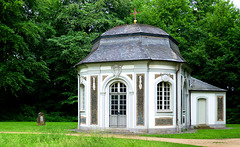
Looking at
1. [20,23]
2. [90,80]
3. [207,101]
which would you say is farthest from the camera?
[20,23]

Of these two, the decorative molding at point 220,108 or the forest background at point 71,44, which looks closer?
the decorative molding at point 220,108

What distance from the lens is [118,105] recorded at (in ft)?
63.9

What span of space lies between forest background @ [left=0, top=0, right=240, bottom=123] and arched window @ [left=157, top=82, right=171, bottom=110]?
42.4 ft

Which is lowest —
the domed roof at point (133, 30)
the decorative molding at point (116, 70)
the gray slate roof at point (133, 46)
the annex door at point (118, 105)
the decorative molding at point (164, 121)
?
the decorative molding at point (164, 121)

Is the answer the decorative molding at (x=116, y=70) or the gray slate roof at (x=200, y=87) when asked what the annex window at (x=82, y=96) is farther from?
the gray slate roof at (x=200, y=87)

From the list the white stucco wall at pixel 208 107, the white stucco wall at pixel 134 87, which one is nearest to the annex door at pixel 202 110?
the white stucco wall at pixel 208 107

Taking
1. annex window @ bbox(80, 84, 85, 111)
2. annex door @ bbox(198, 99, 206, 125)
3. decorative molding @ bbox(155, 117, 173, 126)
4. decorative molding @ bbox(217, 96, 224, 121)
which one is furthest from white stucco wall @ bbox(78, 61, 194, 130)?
decorative molding @ bbox(217, 96, 224, 121)

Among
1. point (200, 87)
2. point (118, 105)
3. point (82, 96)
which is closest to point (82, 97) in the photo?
point (82, 96)

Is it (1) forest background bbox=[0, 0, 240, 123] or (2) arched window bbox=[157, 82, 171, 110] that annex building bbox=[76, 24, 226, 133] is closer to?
(2) arched window bbox=[157, 82, 171, 110]

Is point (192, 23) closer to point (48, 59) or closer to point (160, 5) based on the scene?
point (160, 5)

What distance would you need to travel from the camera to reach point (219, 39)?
33000 millimetres

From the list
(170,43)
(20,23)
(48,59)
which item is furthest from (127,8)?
(170,43)

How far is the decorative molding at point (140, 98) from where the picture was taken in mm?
18562

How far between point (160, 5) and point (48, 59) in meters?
14.4
